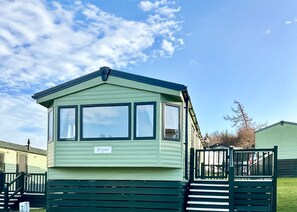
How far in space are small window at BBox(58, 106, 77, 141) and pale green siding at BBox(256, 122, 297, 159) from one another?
1730cm

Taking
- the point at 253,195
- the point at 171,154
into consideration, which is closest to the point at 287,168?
the point at 253,195

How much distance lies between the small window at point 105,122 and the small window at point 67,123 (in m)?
0.27

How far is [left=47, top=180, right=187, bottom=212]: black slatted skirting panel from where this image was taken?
1069 centimetres

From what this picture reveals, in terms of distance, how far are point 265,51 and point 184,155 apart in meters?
9.43

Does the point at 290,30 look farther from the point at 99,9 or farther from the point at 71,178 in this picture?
the point at 71,178

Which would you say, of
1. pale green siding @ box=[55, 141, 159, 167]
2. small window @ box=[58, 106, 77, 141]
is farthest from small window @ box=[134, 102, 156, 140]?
small window @ box=[58, 106, 77, 141]

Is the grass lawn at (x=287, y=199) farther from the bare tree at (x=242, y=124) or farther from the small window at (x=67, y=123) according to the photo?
the bare tree at (x=242, y=124)

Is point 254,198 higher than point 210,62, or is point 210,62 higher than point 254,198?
point 210,62

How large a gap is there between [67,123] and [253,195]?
5682 mm

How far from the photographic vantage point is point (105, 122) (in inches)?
439

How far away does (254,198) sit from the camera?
10.7 m

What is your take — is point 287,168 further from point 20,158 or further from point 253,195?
point 20,158

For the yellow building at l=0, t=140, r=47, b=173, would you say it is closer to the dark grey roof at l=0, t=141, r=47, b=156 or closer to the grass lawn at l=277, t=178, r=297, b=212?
the dark grey roof at l=0, t=141, r=47, b=156

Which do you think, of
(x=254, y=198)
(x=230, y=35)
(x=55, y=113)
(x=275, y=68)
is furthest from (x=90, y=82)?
(x=275, y=68)
